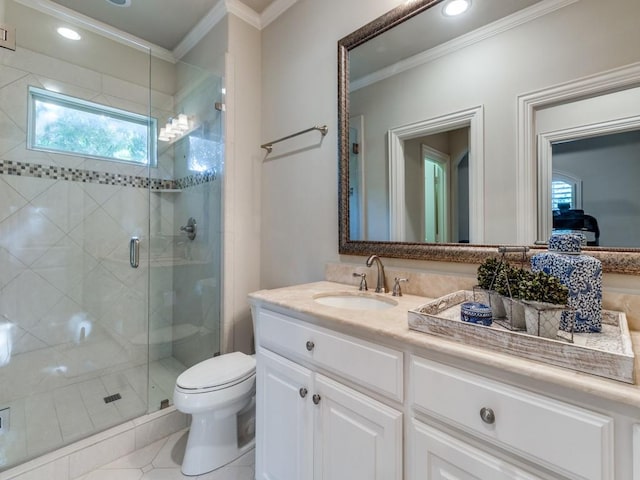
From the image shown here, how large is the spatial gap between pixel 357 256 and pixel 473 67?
0.95 m

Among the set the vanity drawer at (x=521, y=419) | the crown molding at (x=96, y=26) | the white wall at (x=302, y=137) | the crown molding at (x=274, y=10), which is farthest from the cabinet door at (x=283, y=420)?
the crown molding at (x=96, y=26)

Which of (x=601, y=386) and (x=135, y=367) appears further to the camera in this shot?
(x=135, y=367)

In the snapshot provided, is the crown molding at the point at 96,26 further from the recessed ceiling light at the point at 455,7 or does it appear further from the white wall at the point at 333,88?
the recessed ceiling light at the point at 455,7

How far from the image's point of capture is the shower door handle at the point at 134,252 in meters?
2.31

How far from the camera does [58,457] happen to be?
4.64ft

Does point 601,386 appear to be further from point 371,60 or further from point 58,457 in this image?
point 58,457

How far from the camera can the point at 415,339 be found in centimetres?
78

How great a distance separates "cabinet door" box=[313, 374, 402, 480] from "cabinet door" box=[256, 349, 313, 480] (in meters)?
0.05

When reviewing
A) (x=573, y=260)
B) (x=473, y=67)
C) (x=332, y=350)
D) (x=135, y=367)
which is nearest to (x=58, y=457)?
(x=135, y=367)

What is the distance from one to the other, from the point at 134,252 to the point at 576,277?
8.44 ft

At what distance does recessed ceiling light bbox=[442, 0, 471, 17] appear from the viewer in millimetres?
1234

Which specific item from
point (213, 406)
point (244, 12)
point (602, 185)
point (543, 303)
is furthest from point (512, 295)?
point (244, 12)

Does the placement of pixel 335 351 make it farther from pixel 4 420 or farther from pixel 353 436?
pixel 4 420

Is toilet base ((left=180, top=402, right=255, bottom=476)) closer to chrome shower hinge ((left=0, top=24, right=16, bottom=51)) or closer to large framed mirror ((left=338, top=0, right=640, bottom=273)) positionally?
large framed mirror ((left=338, top=0, right=640, bottom=273))
